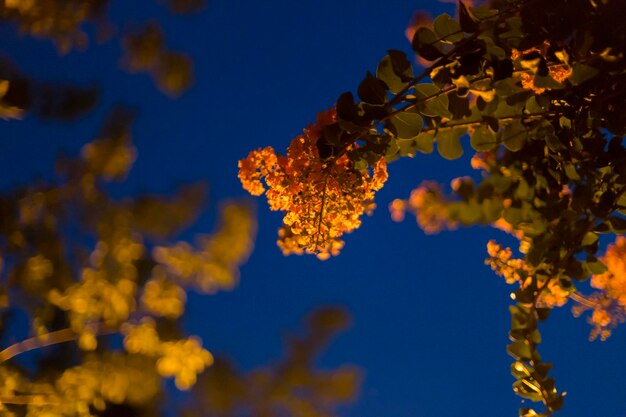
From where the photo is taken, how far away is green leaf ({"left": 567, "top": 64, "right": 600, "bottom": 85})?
695mm

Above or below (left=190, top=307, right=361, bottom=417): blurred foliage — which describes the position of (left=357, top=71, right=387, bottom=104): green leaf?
above

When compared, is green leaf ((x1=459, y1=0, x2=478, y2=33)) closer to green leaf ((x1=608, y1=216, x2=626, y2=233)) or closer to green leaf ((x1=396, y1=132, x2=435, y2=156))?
green leaf ((x1=396, y1=132, x2=435, y2=156))

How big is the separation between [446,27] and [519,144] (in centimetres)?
26

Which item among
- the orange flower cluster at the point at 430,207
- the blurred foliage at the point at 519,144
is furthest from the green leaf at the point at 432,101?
the orange flower cluster at the point at 430,207

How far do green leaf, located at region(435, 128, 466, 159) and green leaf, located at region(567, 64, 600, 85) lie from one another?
0.87ft

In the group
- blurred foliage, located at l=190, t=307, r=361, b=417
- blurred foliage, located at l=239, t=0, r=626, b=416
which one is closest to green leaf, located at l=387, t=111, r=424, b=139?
blurred foliage, located at l=239, t=0, r=626, b=416

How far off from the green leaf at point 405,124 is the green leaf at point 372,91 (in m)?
0.05

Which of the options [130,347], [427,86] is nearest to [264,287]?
[130,347]

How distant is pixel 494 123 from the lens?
83cm

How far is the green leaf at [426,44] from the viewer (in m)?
0.78

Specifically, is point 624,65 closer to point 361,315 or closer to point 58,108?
point 58,108

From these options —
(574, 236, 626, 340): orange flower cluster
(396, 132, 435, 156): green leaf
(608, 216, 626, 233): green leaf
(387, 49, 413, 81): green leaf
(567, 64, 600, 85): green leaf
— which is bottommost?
(574, 236, 626, 340): orange flower cluster

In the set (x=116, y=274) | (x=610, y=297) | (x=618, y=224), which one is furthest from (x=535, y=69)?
(x=116, y=274)

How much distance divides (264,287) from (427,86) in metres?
2.56
